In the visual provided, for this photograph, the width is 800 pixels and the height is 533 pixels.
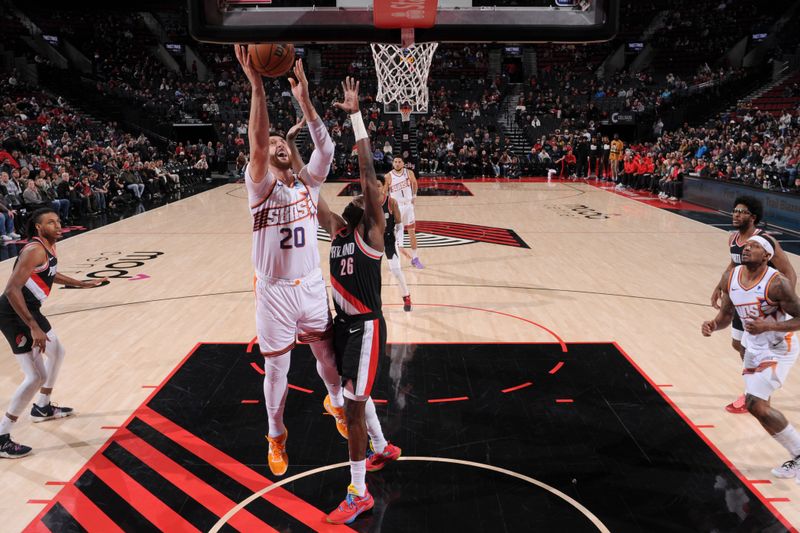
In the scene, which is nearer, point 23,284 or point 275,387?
point 275,387

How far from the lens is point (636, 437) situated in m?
4.89

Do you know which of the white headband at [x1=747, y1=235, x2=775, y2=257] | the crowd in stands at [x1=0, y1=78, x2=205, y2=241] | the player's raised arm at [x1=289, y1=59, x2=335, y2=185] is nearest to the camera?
the player's raised arm at [x1=289, y1=59, x2=335, y2=185]

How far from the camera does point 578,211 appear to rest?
16969mm

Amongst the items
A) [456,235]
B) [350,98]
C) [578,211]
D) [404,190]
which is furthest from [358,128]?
[578,211]

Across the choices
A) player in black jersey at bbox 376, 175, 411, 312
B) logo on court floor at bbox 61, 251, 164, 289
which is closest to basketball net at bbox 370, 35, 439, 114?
player in black jersey at bbox 376, 175, 411, 312

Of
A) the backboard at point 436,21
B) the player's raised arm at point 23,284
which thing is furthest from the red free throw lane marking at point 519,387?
the player's raised arm at point 23,284

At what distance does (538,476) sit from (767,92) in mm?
27339

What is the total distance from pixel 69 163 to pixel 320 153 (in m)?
16.5

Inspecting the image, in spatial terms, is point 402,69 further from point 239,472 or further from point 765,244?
point 239,472

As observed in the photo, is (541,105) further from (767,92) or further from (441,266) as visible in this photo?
(441,266)

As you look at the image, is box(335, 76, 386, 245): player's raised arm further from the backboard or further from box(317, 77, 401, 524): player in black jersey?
the backboard

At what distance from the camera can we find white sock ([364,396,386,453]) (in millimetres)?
4391

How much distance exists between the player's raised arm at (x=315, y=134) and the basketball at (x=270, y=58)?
0.09 m

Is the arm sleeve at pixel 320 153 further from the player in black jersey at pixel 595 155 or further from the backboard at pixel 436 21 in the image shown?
the player in black jersey at pixel 595 155
